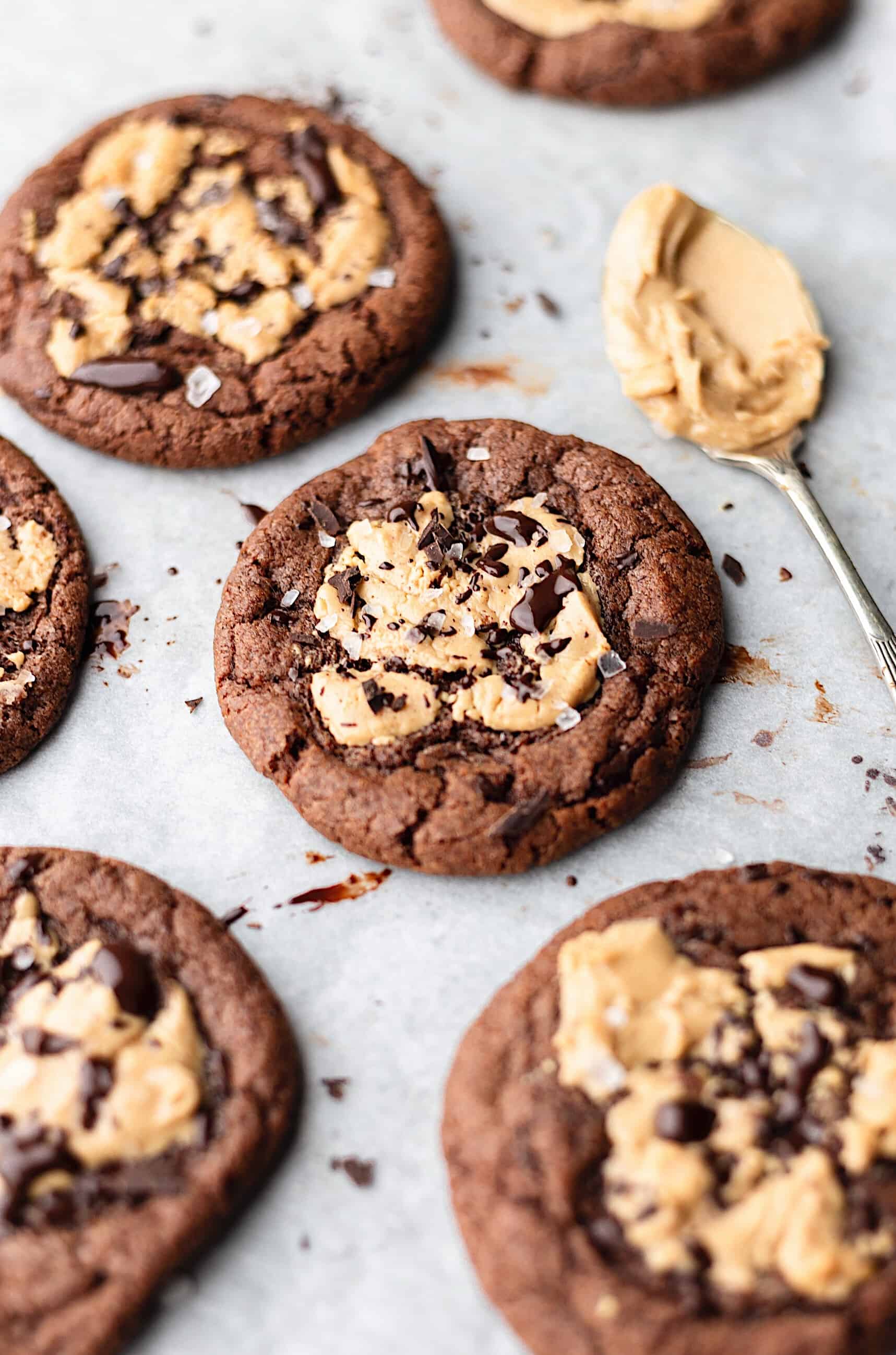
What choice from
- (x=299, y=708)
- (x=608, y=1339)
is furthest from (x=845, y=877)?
(x=299, y=708)

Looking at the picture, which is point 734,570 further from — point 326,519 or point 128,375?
point 128,375

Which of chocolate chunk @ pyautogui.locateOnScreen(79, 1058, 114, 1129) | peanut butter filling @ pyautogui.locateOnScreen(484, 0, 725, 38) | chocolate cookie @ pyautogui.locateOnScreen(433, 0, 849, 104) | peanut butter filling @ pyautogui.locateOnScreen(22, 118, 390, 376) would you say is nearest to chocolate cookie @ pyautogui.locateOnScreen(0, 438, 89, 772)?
A: peanut butter filling @ pyautogui.locateOnScreen(22, 118, 390, 376)

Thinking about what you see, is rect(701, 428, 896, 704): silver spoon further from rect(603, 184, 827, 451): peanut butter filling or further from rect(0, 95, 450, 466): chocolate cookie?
rect(0, 95, 450, 466): chocolate cookie

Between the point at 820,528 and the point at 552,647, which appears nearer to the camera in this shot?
the point at 552,647

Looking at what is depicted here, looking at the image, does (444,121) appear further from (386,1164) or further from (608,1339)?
(608,1339)

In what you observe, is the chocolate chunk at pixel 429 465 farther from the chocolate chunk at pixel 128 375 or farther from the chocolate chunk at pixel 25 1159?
the chocolate chunk at pixel 25 1159

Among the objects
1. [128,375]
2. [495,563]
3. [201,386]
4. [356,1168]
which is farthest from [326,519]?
[356,1168]
